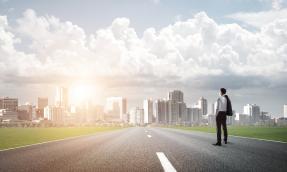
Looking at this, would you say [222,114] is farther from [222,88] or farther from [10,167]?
[10,167]

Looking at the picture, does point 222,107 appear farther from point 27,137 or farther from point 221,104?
point 27,137

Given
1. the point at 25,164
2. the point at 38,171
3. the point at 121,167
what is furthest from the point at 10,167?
the point at 121,167

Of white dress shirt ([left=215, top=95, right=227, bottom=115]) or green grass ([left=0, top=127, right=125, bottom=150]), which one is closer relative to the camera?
white dress shirt ([left=215, top=95, right=227, bottom=115])

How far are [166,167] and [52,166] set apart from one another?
2816mm

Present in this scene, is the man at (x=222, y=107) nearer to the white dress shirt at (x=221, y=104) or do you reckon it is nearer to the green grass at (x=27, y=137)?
the white dress shirt at (x=221, y=104)

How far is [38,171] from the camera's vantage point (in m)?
8.32

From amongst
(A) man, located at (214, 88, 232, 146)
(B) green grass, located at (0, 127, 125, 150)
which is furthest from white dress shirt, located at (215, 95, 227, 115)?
(B) green grass, located at (0, 127, 125, 150)

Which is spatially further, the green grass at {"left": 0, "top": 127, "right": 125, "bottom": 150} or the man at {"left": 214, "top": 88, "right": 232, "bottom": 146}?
the green grass at {"left": 0, "top": 127, "right": 125, "bottom": 150}

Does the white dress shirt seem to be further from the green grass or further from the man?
the green grass

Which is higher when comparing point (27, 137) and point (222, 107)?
point (222, 107)

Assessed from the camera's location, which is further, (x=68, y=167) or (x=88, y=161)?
(x=88, y=161)

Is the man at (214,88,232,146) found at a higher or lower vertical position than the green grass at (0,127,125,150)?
higher

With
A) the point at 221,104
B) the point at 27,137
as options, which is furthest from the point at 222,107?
the point at 27,137

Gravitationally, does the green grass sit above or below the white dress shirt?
below
